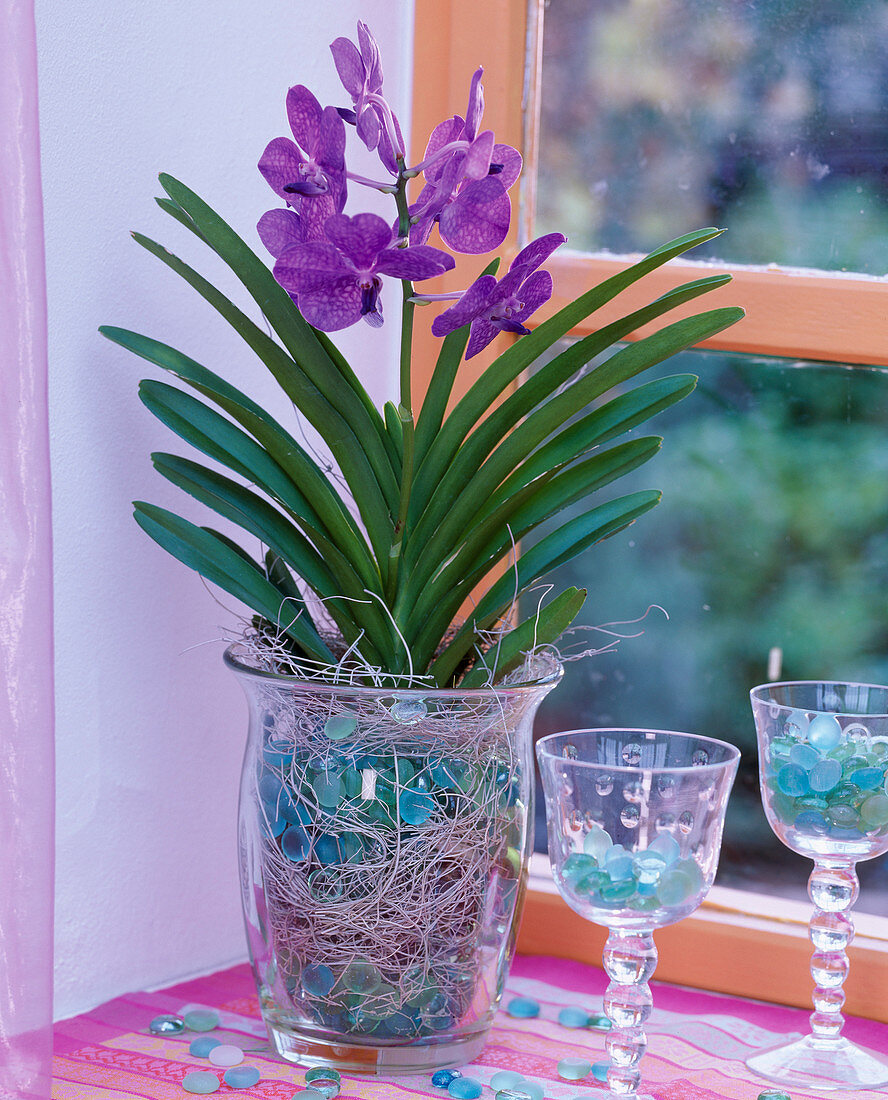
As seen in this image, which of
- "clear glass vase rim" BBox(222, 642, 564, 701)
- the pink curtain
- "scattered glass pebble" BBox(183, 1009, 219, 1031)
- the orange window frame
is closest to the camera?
the pink curtain

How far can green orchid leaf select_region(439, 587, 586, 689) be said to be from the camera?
29.6 inches

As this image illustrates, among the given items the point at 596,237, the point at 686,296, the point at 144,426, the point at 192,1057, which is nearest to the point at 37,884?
the point at 192,1057

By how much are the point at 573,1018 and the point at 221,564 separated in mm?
424

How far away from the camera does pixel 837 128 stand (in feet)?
3.20

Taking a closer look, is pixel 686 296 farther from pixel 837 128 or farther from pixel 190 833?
pixel 190 833

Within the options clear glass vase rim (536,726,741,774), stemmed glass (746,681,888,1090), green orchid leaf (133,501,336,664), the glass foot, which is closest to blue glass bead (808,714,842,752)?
stemmed glass (746,681,888,1090)

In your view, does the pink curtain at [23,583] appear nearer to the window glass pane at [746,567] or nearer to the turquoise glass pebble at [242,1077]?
the turquoise glass pebble at [242,1077]

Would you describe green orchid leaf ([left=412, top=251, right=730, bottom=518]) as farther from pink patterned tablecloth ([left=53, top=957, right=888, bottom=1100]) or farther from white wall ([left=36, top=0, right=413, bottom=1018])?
pink patterned tablecloth ([left=53, top=957, right=888, bottom=1100])

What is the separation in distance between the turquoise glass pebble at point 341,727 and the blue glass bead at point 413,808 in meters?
0.05

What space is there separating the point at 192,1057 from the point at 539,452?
0.46 m

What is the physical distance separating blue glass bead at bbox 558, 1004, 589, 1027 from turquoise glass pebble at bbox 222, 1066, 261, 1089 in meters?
0.24

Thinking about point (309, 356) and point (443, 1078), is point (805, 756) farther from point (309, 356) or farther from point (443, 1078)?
point (309, 356)

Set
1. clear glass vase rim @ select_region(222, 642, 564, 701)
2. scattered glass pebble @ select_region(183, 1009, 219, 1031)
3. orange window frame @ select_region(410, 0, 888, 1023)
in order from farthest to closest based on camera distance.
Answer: orange window frame @ select_region(410, 0, 888, 1023) < scattered glass pebble @ select_region(183, 1009, 219, 1031) < clear glass vase rim @ select_region(222, 642, 564, 701)

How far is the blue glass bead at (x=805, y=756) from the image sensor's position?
779mm
